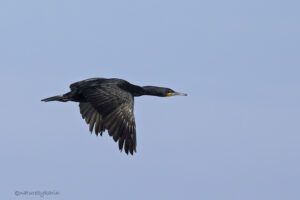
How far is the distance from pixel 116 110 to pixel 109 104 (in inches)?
9.5

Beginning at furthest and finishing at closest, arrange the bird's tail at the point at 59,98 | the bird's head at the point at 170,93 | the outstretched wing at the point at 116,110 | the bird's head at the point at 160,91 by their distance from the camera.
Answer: the bird's head at the point at 170,93, the bird's head at the point at 160,91, the bird's tail at the point at 59,98, the outstretched wing at the point at 116,110

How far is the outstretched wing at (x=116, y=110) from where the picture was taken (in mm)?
18703

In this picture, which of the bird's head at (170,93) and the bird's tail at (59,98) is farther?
the bird's head at (170,93)

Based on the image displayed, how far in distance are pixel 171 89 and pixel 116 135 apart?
471 cm

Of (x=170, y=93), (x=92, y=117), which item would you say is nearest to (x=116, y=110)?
(x=92, y=117)

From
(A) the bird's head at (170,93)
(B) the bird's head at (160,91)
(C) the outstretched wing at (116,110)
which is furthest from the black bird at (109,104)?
(A) the bird's head at (170,93)

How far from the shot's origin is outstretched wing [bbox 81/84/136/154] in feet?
61.4

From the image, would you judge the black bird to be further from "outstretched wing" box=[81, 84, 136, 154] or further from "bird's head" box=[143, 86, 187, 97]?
"bird's head" box=[143, 86, 187, 97]

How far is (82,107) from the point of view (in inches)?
839

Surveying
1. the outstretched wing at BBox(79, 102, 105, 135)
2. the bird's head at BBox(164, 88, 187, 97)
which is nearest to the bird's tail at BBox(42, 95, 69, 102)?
the outstretched wing at BBox(79, 102, 105, 135)

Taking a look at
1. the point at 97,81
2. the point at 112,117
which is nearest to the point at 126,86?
the point at 97,81

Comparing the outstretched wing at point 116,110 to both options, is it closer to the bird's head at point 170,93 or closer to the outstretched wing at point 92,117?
the outstretched wing at point 92,117

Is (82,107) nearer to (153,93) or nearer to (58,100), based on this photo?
(58,100)

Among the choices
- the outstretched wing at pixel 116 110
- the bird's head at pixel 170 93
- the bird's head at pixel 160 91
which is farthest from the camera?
the bird's head at pixel 170 93
